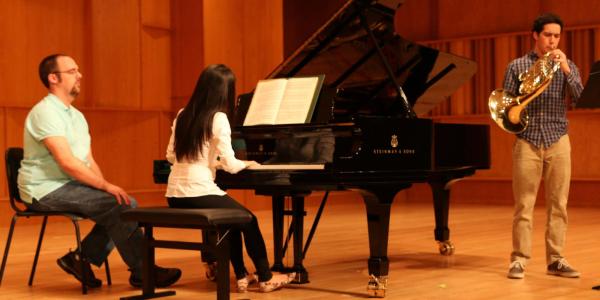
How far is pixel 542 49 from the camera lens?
4660 mm

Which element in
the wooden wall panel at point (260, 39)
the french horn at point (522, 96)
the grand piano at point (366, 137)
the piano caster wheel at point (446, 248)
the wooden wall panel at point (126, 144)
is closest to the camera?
the grand piano at point (366, 137)

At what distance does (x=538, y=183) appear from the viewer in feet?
15.4

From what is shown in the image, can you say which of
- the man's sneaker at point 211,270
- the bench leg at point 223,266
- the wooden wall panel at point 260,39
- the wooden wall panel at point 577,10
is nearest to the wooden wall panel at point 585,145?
the wooden wall panel at point 577,10

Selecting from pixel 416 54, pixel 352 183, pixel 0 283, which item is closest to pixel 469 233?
pixel 416 54

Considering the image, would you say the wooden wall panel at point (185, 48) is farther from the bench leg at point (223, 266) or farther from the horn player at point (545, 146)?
the bench leg at point (223, 266)

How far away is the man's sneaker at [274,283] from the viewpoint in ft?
14.4

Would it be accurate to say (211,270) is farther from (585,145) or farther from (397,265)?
(585,145)

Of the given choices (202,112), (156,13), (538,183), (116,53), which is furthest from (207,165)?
(156,13)

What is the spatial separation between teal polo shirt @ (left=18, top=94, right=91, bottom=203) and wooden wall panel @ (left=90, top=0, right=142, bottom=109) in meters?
4.70

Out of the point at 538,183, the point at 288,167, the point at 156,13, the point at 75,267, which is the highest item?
the point at 156,13

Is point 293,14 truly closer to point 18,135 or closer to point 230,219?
point 18,135

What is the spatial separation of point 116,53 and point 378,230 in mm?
5677

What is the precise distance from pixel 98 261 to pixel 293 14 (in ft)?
27.1

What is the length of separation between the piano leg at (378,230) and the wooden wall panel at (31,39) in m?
5.27
